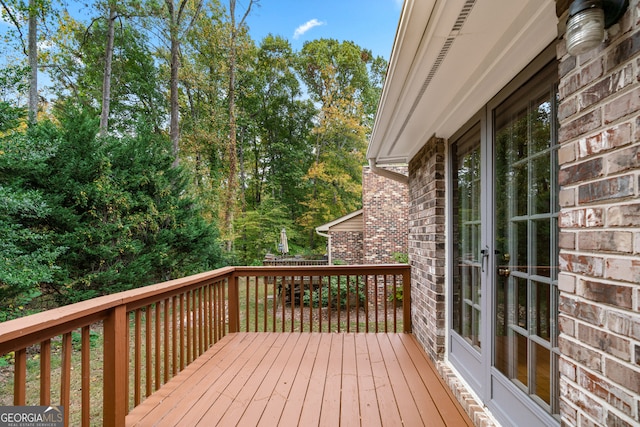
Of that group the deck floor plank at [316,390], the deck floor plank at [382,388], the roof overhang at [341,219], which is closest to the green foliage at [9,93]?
the deck floor plank at [316,390]

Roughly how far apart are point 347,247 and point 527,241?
8.81 m

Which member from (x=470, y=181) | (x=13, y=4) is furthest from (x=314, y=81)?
(x=470, y=181)

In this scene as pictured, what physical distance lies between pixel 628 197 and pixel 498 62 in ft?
3.53

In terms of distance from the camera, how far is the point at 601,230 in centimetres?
88

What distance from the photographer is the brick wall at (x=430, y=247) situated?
2648 mm

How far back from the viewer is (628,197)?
0.80 metres

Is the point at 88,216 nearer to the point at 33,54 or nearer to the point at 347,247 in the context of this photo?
the point at 33,54

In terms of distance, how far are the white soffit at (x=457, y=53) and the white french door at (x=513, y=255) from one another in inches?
4.8

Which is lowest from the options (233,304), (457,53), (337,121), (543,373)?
(233,304)

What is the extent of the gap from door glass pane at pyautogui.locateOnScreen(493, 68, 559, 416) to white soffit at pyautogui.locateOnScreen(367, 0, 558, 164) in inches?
7.3

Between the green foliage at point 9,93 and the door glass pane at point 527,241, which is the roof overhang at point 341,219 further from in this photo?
the door glass pane at point 527,241

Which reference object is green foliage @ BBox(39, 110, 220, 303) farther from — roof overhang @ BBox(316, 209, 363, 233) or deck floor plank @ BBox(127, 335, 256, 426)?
roof overhang @ BBox(316, 209, 363, 233)

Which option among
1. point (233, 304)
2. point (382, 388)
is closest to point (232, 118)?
point (233, 304)

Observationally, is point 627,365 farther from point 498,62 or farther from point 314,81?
point 314,81
